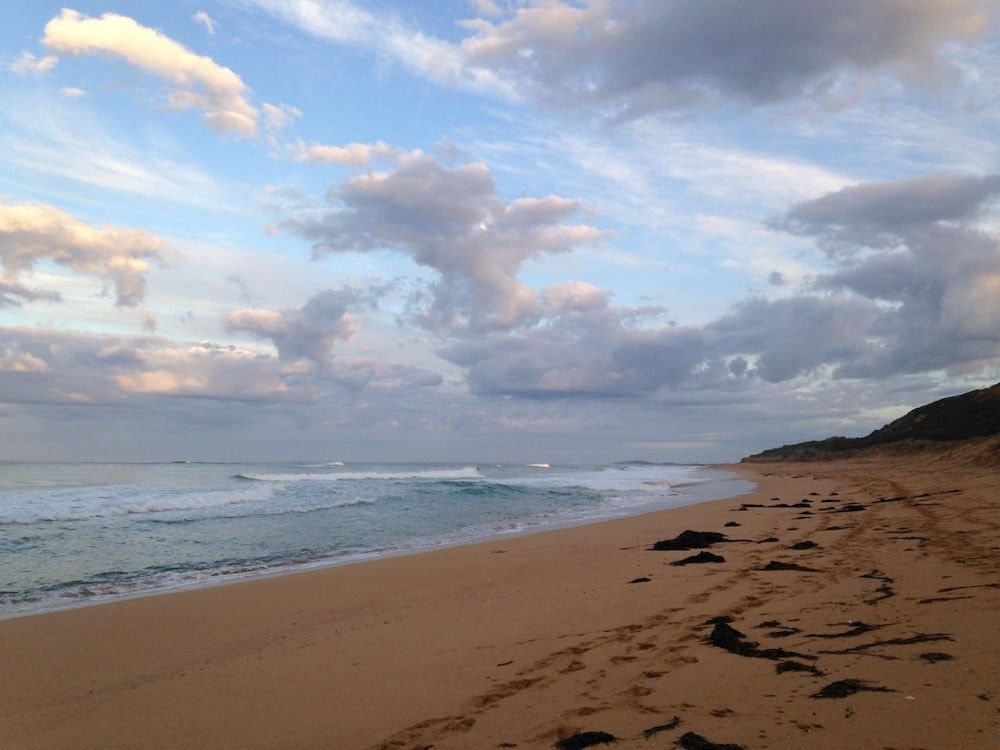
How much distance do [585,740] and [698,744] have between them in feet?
2.20

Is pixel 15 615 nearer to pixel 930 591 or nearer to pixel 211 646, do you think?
pixel 211 646

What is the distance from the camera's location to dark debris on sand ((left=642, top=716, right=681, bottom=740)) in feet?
12.8

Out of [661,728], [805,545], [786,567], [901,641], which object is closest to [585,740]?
[661,728]

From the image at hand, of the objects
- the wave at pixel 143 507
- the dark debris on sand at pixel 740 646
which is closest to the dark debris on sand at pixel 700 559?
the dark debris on sand at pixel 740 646

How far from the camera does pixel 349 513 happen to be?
83.5 ft

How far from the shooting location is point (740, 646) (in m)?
5.42

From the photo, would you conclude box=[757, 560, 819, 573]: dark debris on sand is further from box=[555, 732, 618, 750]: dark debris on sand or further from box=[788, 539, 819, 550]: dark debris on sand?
box=[555, 732, 618, 750]: dark debris on sand

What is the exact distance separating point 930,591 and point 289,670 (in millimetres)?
6524

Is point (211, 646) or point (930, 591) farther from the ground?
point (930, 591)

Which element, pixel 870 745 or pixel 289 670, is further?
pixel 289 670

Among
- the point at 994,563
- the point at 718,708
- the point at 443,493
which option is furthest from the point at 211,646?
the point at 443,493

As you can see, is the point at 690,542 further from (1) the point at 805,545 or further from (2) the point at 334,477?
(2) the point at 334,477

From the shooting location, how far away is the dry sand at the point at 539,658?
4090 millimetres

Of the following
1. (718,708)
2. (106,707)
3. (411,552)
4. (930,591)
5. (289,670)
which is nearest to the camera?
(718,708)
